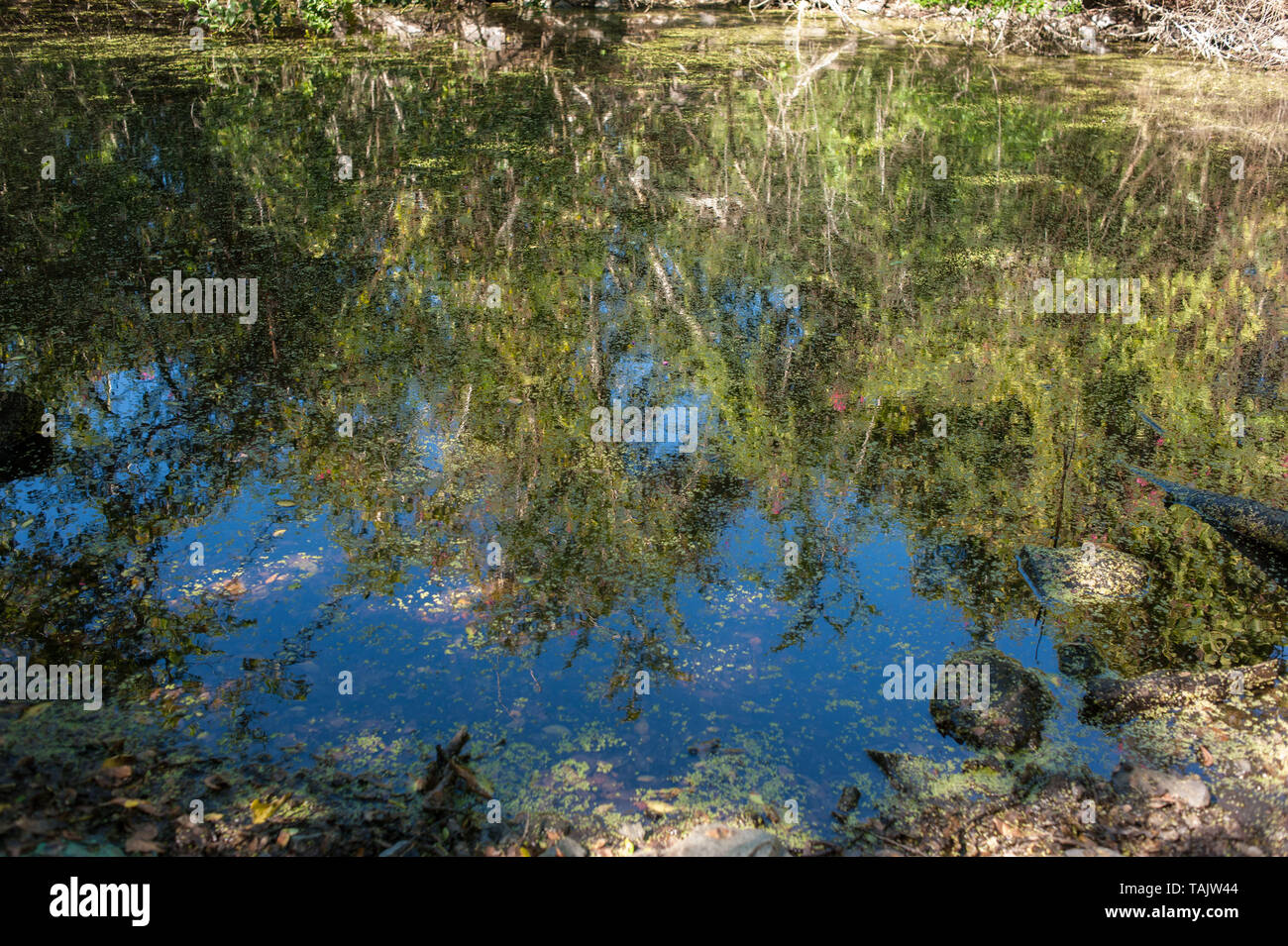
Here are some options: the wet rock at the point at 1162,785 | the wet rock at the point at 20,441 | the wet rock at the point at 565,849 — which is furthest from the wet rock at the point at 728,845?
the wet rock at the point at 20,441

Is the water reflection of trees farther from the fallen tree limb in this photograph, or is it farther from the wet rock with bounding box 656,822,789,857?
the wet rock with bounding box 656,822,789,857

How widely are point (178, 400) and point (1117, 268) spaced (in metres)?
4.99

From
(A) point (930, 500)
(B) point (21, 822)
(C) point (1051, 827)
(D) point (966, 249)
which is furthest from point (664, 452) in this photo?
(D) point (966, 249)

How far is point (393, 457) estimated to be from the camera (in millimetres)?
3869

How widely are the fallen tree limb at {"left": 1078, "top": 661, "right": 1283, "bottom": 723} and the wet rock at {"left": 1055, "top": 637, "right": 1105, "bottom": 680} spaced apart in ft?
0.13

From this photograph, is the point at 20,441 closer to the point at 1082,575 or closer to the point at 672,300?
the point at 672,300

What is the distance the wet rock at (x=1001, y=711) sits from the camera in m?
2.68

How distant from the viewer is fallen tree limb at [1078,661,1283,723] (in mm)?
2799

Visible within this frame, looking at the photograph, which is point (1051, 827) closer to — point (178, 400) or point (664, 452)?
point (664, 452)

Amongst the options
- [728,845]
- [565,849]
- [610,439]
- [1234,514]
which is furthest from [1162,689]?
[610,439]

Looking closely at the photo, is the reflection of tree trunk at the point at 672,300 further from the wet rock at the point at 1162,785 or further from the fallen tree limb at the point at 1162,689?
the wet rock at the point at 1162,785

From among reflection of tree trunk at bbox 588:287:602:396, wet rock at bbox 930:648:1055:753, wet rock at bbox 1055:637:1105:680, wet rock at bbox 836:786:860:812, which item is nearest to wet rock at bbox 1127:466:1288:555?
wet rock at bbox 1055:637:1105:680

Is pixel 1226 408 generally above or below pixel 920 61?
below

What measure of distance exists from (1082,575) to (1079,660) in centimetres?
47
